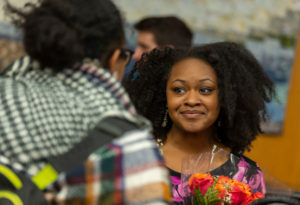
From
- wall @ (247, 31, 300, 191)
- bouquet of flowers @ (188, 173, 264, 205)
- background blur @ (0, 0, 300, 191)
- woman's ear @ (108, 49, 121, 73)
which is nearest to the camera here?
woman's ear @ (108, 49, 121, 73)

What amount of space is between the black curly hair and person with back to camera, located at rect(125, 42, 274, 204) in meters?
1.05

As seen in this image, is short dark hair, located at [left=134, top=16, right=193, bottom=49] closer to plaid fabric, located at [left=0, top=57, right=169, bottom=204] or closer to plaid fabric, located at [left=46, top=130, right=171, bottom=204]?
plaid fabric, located at [left=0, top=57, right=169, bottom=204]

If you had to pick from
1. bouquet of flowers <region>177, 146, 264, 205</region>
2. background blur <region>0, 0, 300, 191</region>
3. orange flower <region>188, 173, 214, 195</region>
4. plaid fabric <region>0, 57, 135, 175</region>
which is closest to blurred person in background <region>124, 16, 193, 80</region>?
background blur <region>0, 0, 300, 191</region>

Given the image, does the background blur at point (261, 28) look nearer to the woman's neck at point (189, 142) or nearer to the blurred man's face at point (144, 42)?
the blurred man's face at point (144, 42)

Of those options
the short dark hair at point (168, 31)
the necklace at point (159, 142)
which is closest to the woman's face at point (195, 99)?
the necklace at point (159, 142)

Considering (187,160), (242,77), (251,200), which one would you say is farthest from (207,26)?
(251,200)

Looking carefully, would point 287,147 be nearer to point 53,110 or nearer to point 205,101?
point 205,101

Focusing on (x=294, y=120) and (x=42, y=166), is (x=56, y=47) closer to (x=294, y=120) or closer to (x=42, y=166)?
(x=42, y=166)

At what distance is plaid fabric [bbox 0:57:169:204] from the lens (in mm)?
1531

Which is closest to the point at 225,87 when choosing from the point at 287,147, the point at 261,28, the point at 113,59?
the point at 113,59

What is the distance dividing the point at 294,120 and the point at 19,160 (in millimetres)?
4104

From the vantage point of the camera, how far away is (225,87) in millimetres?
2746

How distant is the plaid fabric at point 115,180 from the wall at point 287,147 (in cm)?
377

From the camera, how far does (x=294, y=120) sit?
526 centimetres
